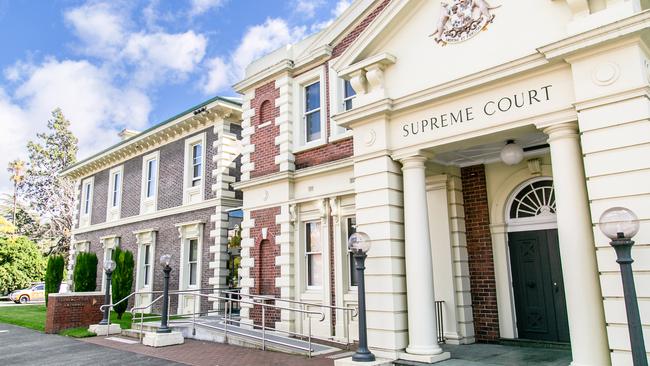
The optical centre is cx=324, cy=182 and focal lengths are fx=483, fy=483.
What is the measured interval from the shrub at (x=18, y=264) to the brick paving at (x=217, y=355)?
26369 millimetres

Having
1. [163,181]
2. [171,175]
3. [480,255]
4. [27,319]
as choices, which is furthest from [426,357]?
[27,319]

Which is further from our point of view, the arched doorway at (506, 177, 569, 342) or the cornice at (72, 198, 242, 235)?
the cornice at (72, 198, 242, 235)

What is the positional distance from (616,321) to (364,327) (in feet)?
11.2

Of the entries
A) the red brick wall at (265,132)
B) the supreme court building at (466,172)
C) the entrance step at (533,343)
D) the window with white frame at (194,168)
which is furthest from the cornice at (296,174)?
the entrance step at (533,343)

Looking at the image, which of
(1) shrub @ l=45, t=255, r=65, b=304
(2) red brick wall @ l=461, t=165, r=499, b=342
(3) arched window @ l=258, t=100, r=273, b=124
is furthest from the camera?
(1) shrub @ l=45, t=255, r=65, b=304

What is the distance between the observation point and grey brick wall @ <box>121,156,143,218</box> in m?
20.8

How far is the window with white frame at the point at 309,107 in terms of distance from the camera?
39.7 feet

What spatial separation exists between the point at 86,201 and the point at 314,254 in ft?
59.7

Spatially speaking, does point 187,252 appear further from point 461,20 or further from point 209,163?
point 461,20

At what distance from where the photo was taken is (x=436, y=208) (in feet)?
32.7

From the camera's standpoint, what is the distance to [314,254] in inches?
468

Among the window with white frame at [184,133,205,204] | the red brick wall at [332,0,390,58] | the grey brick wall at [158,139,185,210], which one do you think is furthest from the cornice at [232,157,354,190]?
the grey brick wall at [158,139,185,210]

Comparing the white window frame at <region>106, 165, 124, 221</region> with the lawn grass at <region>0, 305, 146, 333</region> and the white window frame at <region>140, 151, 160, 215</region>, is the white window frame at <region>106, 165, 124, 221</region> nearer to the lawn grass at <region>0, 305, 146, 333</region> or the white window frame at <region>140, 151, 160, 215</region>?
the white window frame at <region>140, 151, 160, 215</region>

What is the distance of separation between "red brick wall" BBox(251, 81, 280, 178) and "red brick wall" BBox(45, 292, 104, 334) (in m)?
6.55
